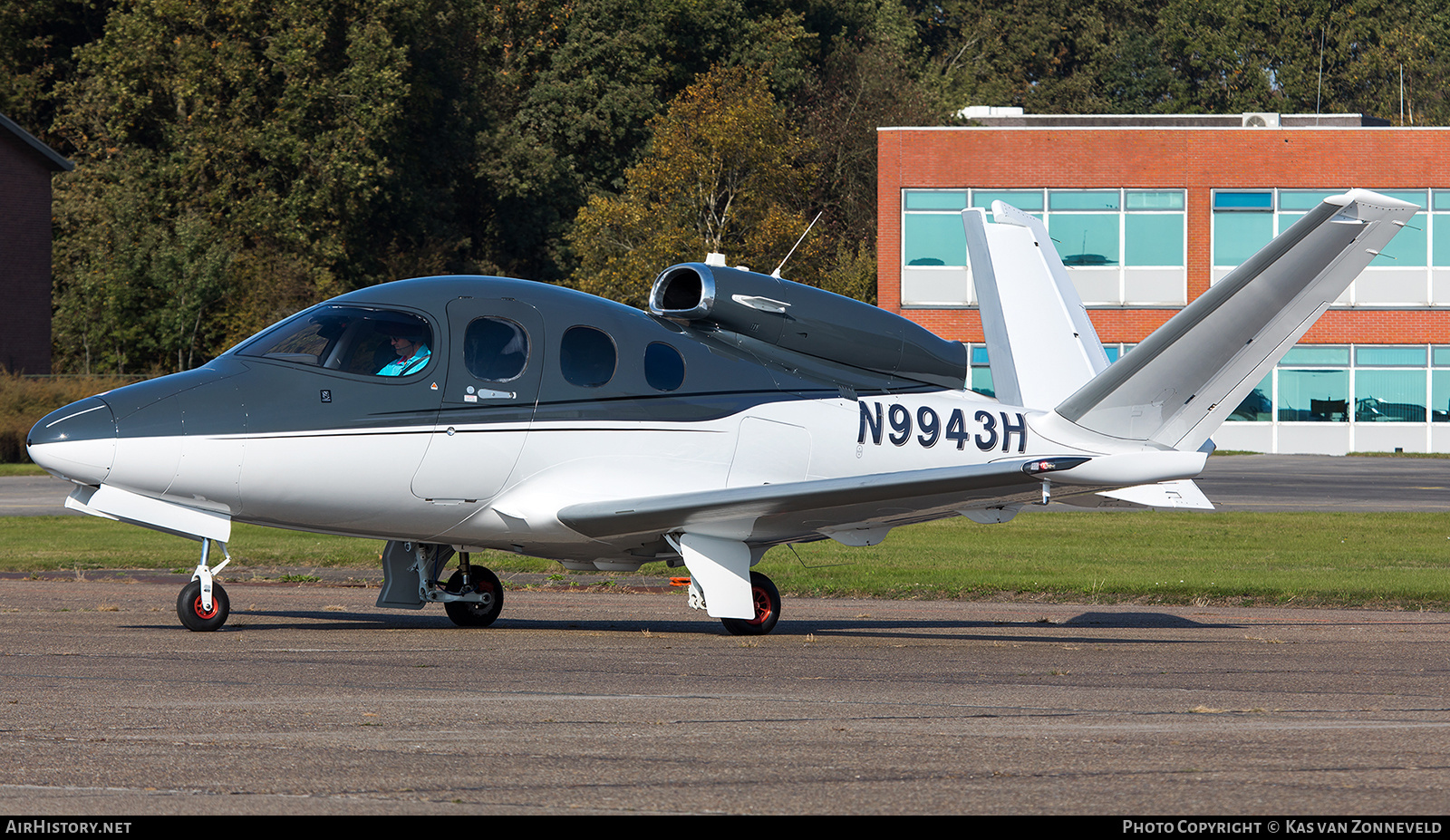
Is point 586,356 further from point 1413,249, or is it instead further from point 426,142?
point 426,142

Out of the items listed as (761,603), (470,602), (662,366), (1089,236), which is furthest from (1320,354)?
(470,602)

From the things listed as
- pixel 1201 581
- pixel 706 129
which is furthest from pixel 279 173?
pixel 1201 581

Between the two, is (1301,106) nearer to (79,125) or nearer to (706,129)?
(706,129)

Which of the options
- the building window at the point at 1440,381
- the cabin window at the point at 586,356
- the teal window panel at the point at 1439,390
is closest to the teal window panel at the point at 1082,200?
the building window at the point at 1440,381

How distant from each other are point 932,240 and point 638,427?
44091mm

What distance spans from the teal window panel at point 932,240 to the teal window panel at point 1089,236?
3471mm

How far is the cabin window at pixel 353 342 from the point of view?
478 inches

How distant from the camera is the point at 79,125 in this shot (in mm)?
68625

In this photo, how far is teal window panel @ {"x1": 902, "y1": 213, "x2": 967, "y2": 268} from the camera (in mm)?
55531

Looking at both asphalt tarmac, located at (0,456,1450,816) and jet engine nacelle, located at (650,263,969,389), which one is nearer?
asphalt tarmac, located at (0,456,1450,816)

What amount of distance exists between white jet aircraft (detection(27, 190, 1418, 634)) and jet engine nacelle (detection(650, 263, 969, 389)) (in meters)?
0.03

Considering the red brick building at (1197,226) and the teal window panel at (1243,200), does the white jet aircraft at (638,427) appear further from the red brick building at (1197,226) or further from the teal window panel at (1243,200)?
the teal window panel at (1243,200)

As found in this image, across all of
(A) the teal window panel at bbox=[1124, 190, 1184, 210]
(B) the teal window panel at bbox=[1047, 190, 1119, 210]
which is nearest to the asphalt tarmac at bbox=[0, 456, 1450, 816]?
(B) the teal window panel at bbox=[1047, 190, 1119, 210]

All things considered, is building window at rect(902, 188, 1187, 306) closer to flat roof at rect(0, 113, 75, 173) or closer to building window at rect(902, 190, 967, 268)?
building window at rect(902, 190, 967, 268)
